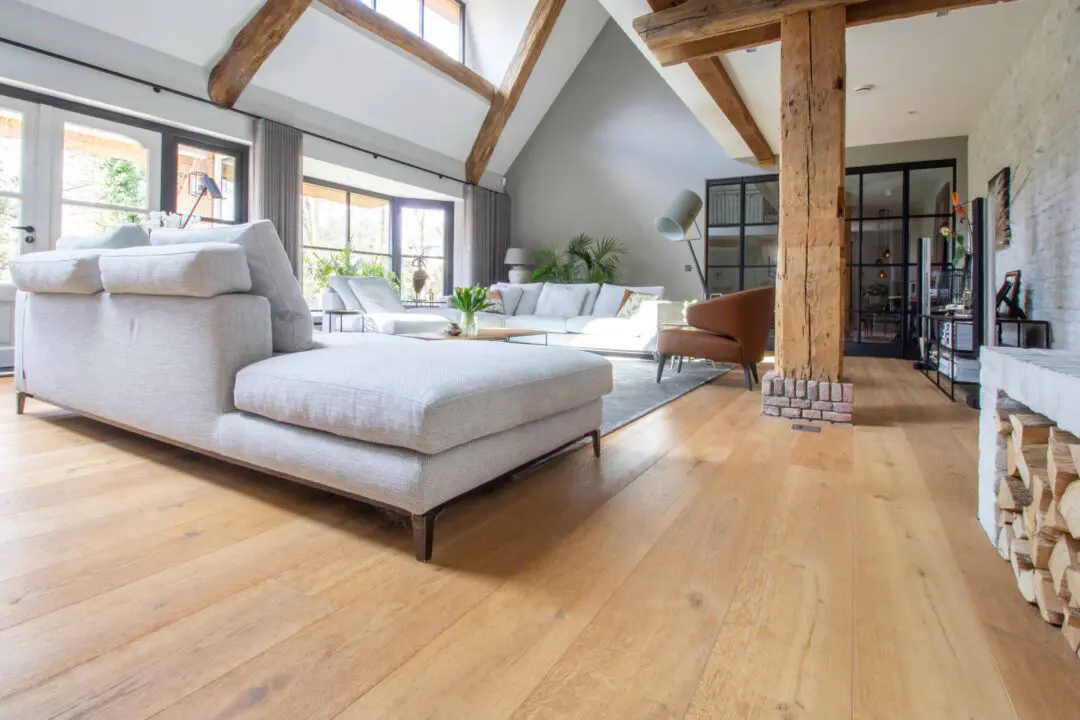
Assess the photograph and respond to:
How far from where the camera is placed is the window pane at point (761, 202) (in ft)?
22.8

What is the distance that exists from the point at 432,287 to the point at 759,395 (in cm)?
540

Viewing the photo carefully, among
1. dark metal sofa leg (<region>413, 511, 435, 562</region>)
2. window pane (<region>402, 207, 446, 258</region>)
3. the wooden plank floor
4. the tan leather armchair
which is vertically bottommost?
the wooden plank floor

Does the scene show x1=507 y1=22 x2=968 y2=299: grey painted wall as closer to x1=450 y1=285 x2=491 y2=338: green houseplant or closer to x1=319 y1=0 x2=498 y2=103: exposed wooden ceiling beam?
x1=319 y1=0 x2=498 y2=103: exposed wooden ceiling beam

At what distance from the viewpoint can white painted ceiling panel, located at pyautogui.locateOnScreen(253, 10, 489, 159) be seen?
17.0 ft

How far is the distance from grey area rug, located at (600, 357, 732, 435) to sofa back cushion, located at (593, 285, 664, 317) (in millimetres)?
905

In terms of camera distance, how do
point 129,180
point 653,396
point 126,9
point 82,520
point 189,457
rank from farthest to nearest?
point 129,180
point 126,9
point 653,396
point 189,457
point 82,520

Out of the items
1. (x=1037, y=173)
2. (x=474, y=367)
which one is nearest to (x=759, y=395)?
(x=1037, y=173)

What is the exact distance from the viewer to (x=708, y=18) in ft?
11.1

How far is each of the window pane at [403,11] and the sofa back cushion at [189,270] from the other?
539 cm

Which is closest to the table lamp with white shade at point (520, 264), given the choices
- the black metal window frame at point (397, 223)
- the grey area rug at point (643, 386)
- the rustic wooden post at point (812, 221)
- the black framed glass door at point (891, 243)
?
the black metal window frame at point (397, 223)

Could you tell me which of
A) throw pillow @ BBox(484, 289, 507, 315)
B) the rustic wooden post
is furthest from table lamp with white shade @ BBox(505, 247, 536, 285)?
the rustic wooden post

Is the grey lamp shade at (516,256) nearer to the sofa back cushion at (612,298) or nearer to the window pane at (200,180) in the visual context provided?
the sofa back cushion at (612,298)

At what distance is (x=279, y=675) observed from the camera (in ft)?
2.85

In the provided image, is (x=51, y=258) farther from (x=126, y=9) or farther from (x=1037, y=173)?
(x=1037, y=173)
